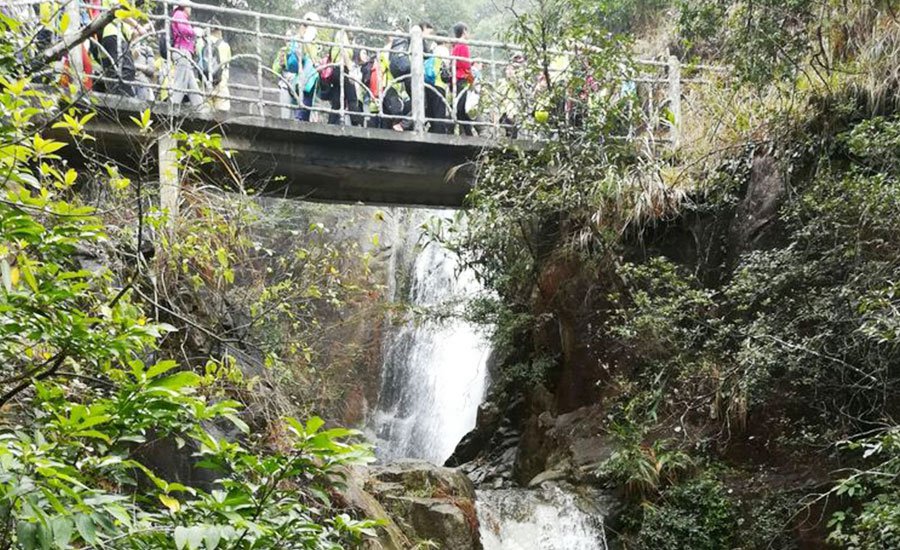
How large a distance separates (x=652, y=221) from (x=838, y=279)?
8.42 feet

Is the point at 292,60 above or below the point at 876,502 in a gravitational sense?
above

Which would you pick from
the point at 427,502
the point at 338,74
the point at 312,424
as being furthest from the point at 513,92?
the point at 312,424

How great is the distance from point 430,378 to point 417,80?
287 inches

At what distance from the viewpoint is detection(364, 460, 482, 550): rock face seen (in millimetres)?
7422

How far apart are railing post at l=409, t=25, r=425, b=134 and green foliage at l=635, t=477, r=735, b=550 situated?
477 cm

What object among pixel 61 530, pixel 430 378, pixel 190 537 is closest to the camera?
pixel 61 530

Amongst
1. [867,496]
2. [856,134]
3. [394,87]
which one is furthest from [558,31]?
[867,496]

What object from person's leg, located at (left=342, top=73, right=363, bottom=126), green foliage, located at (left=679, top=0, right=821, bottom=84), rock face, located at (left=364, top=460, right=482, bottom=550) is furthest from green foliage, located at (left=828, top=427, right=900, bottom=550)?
person's leg, located at (left=342, top=73, right=363, bottom=126)

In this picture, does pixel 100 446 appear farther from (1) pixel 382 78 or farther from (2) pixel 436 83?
(2) pixel 436 83

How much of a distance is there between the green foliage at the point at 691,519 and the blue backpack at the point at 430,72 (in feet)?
18.7

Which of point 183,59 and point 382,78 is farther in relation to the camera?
point 382,78

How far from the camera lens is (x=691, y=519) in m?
7.51

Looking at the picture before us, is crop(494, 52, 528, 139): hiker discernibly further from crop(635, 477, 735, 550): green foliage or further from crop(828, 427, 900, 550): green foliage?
crop(828, 427, 900, 550): green foliage

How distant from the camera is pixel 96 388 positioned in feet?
13.7
